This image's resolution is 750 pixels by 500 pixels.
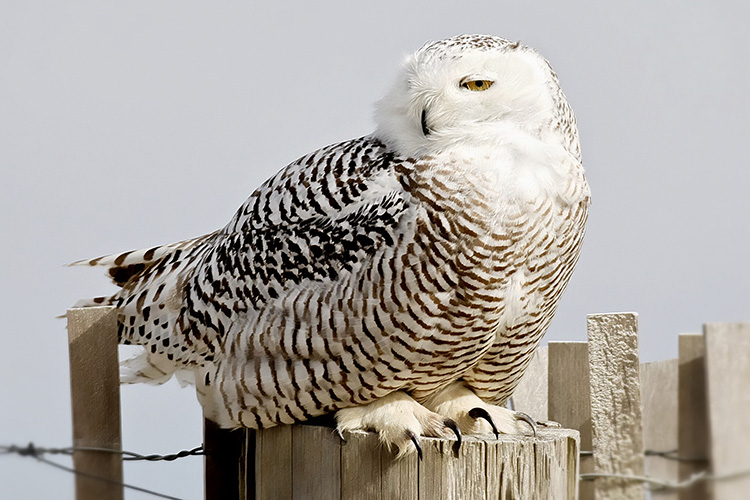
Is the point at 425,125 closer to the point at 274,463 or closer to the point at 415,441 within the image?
the point at 415,441

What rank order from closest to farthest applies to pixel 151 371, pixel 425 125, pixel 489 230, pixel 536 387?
pixel 489 230, pixel 425 125, pixel 151 371, pixel 536 387

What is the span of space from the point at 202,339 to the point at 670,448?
2.01 meters

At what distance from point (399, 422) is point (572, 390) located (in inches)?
46.5

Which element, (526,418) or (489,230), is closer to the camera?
(489,230)

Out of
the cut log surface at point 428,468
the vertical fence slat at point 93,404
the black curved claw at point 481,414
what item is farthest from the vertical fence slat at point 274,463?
the black curved claw at point 481,414

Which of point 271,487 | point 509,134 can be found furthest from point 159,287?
point 509,134

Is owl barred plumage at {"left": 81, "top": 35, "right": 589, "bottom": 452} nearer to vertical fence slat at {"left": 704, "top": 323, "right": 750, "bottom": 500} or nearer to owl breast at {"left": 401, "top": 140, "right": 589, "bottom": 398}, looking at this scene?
owl breast at {"left": 401, "top": 140, "right": 589, "bottom": 398}

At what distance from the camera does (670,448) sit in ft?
11.7

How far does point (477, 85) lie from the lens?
99.0 inches

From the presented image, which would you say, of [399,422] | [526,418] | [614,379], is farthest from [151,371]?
[614,379]

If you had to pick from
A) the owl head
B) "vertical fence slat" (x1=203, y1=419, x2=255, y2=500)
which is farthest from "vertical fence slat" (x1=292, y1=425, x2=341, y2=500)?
the owl head

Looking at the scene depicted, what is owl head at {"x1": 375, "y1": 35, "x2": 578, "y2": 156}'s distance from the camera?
2490 mm

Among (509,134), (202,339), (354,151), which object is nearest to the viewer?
(509,134)

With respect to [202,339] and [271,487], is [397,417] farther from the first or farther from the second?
[202,339]
